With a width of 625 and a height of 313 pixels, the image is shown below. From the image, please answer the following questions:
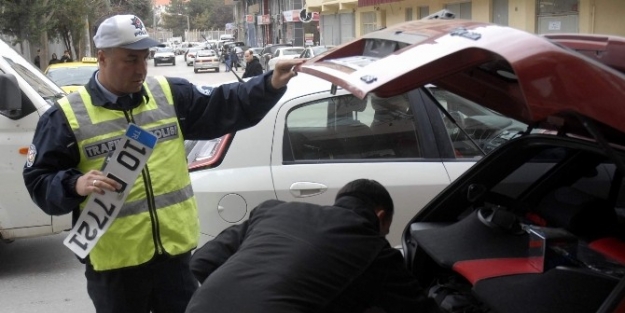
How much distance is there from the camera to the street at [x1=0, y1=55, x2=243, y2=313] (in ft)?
20.4

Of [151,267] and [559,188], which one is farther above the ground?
A: [559,188]

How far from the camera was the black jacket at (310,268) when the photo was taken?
7.64 feet

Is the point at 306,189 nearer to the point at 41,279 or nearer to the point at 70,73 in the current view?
the point at 41,279

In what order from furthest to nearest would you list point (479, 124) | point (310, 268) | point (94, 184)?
1. point (479, 124)
2. point (94, 184)
3. point (310, 268)

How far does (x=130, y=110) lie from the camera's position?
134 inches

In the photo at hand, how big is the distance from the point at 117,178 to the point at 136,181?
0.51 ft

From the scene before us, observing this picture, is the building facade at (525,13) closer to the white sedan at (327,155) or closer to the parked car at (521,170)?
the white sedan at (327,155)

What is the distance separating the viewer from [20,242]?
8.15m

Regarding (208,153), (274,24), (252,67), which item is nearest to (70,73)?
(252,67)

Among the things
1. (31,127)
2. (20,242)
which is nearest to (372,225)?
(31,127)

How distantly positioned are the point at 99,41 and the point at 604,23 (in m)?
18.9

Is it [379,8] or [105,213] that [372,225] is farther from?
[379,8]

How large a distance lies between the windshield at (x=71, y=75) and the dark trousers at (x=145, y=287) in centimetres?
1378

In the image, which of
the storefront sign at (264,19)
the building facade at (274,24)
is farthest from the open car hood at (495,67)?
the storefront sign at (264,19)
